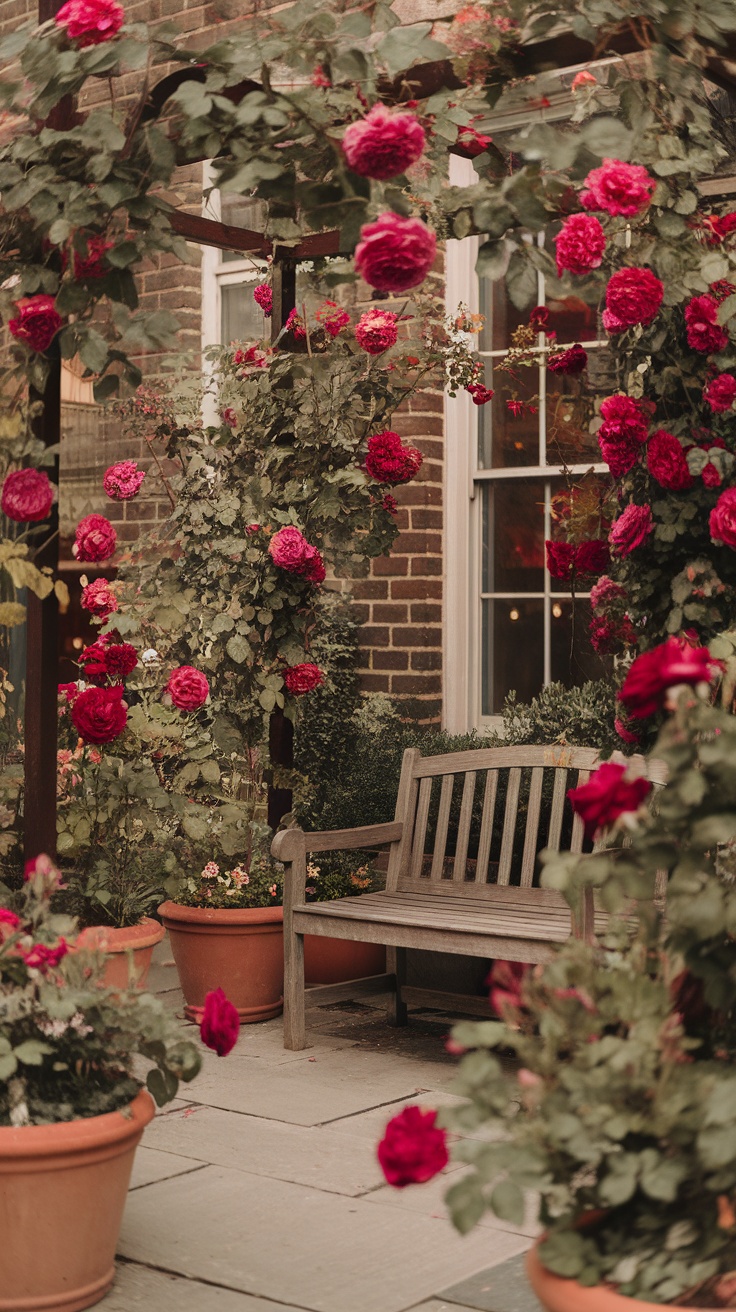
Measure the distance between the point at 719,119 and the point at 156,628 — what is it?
2.69 meters

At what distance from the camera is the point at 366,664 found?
6.34 metres

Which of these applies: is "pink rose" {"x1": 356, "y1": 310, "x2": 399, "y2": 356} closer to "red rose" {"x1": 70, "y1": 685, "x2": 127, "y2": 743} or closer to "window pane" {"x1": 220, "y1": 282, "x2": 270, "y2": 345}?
"red rose" {"x1": 70, "y1": 685, "x2": 127, "y2": 743}

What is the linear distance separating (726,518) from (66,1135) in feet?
6.59

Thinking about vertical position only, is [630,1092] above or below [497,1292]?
above


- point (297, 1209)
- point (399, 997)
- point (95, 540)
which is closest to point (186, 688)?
point (95, 540)

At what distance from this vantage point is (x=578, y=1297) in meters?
1.90

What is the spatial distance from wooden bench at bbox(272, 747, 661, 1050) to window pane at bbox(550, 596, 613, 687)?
702 mm

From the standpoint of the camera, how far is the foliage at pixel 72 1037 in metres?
2.73

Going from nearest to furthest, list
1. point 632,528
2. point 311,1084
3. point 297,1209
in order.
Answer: point 297,1209 → point 632,528 → point 311,1084

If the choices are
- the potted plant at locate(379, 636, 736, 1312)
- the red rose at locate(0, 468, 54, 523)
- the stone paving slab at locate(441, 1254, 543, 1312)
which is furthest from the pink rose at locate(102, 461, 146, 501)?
the potted plant at locate(379, 636, 736, 1312)

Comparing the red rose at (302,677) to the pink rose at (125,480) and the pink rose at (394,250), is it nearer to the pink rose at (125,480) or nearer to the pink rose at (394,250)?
the pink rose at (125,480)

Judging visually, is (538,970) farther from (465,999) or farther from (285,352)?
(285,352)

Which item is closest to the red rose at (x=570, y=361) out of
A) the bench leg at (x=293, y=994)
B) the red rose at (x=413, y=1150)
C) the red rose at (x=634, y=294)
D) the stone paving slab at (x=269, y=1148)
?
the red rose at (x=634, y=294)

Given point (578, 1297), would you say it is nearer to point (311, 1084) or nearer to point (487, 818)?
point (311, 1084)
